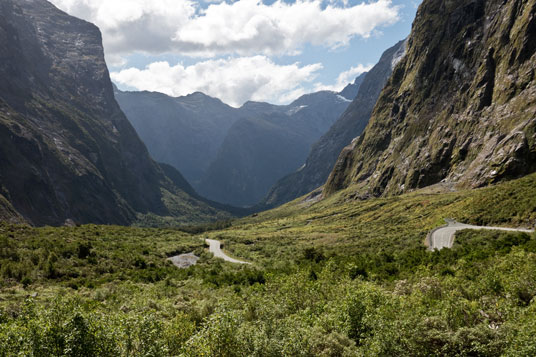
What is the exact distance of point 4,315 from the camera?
1888cm

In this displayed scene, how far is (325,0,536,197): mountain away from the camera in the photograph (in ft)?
337

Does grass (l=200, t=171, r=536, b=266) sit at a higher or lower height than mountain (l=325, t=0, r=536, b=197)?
lower

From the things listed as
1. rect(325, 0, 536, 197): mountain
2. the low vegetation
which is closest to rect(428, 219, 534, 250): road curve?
the low vegetation

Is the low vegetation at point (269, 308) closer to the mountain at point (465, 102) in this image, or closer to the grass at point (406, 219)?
the grass at point (406, 219)

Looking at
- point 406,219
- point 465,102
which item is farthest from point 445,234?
point 465,102

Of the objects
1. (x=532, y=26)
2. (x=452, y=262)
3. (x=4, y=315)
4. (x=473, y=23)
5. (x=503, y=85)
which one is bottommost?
(x=452, y=262)

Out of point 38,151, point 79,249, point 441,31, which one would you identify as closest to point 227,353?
point 79,249

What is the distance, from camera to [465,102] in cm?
13400

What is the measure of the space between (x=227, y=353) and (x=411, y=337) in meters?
8.56

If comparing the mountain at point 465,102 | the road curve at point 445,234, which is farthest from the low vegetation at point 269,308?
the mountain at point 465,102

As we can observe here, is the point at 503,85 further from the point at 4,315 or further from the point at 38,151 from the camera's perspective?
the point at 38,151

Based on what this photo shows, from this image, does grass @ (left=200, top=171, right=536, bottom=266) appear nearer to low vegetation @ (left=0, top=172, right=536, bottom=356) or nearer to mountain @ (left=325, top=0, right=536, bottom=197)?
low vegetation @ (left=0, top=172, right=536, bottom=356)

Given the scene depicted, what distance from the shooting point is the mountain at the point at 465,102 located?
102625mm

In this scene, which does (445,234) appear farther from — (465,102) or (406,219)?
(465,102)
